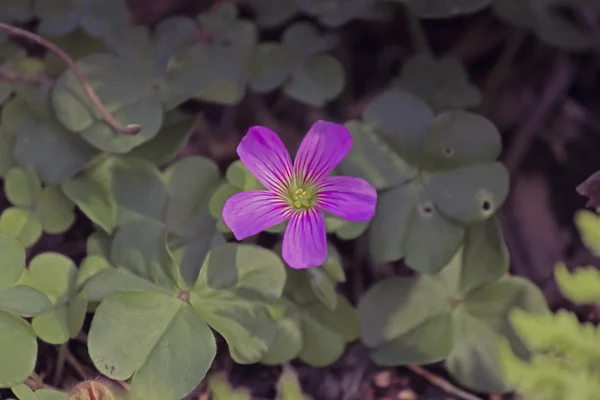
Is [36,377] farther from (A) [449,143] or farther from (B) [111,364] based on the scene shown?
(A) [449,143]

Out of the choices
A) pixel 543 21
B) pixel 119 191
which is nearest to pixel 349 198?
pixel 119 191

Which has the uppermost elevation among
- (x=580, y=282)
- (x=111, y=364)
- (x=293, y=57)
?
(x=580, y=282)

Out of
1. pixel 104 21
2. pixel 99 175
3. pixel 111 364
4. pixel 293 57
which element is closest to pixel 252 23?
pixel 293 57

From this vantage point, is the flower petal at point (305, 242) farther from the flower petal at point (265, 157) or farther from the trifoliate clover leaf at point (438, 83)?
the trifoliate clover leaf at point (438, 83)

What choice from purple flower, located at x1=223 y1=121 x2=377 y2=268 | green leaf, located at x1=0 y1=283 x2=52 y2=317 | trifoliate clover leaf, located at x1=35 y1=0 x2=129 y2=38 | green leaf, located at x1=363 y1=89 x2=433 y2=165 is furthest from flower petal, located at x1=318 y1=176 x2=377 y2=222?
trifoliate clover leaf, located at x1=35 y1=0 x2=129 y2=38

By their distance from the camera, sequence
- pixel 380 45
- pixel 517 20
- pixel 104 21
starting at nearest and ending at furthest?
pixel 104 21, pixel 517 20, pixel 380 45

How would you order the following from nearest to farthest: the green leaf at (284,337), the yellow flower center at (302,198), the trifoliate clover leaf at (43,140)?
the yellow flower center at (302,198) < the green leaf at (284,337) < the trifoliate clover leaf at (43,140)

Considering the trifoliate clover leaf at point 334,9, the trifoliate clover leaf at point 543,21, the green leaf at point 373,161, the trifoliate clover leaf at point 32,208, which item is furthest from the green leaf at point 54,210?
the trifoliate clover leaf at point 543,21
